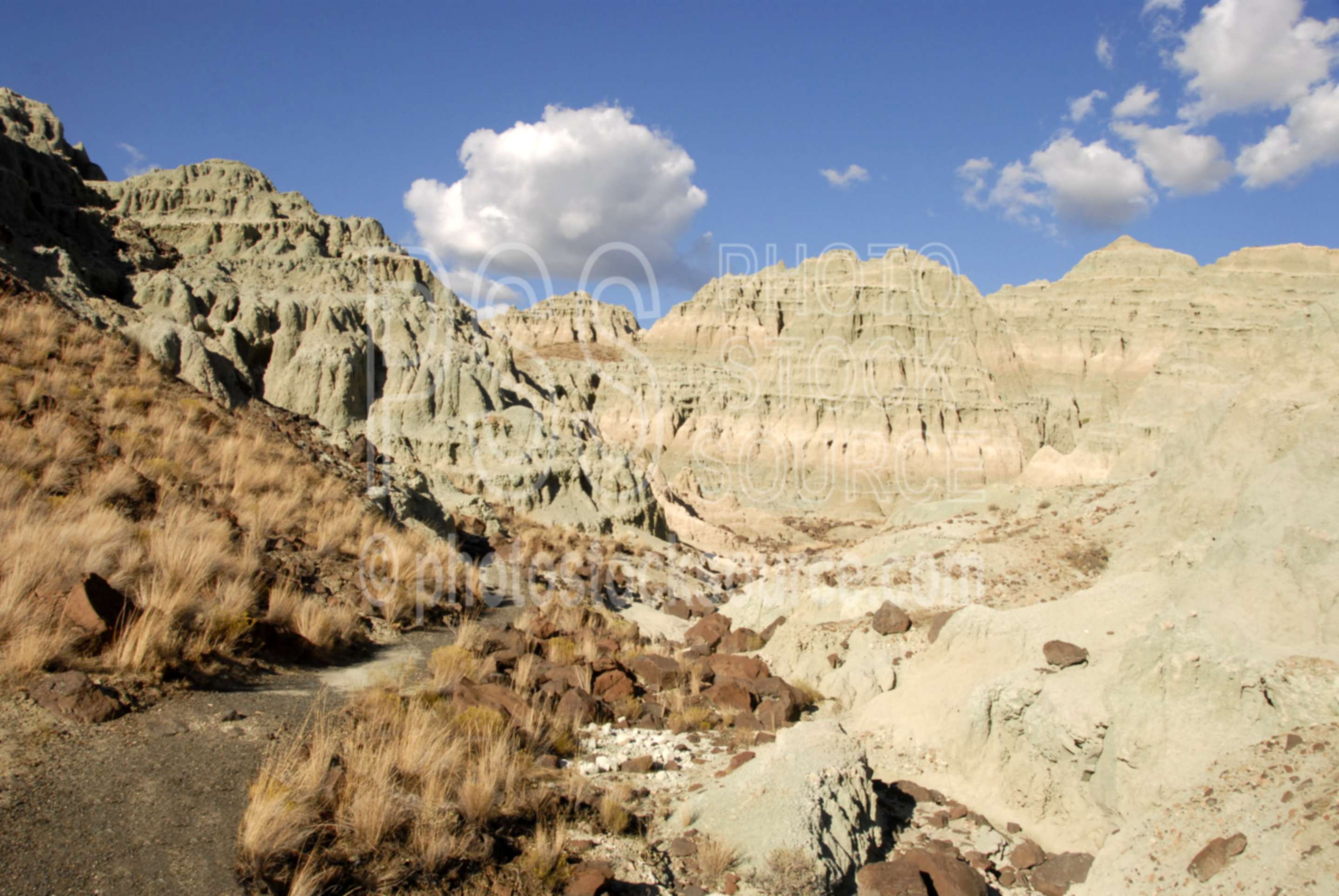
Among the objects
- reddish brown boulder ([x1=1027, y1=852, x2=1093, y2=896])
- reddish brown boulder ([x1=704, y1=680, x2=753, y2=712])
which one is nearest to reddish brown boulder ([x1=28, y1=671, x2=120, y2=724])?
reddish brown boulder ([x1=704, y1=680, x2=753, y2=712])

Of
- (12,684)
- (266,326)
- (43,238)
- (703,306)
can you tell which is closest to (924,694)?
(12,684)

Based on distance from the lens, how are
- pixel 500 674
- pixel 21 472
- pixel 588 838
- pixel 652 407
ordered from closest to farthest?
1. pixel 588 838
2. pixel 21 472
3. pixel 500 674
4. pixel 652 407

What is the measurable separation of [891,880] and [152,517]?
775 cm

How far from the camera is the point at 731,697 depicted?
8.38 meters

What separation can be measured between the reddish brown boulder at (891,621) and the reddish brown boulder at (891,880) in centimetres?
484

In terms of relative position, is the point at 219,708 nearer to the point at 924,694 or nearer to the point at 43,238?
the point at 924,694

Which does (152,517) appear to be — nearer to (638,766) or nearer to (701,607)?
(638,766)

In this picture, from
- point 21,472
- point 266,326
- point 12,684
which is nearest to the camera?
point 12,684

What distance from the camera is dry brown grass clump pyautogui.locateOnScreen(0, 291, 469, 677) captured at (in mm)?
5113

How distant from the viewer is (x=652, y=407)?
247 feet

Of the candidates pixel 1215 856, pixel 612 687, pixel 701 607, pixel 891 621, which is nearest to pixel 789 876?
pixel 1215 856

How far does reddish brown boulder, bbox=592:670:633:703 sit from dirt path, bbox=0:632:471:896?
370 centimetres

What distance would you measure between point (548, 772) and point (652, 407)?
2743 inches

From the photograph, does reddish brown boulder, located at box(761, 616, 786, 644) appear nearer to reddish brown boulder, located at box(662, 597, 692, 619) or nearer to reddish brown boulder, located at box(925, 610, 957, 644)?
reddish brown boulder, located at box(925, 610, 957, 644)
